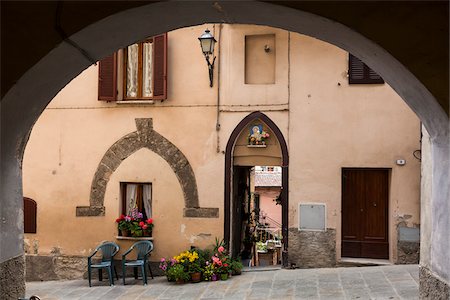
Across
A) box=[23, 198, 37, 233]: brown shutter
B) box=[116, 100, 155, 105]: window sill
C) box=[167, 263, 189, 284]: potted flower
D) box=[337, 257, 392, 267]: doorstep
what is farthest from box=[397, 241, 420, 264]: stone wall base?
box=[23, 198, 37, 233]: brown shutter

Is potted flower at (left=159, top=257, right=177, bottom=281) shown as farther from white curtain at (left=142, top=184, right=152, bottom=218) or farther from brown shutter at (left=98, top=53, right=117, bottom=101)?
brown shutter at (left=98, top=53, right=117, bottom=101)

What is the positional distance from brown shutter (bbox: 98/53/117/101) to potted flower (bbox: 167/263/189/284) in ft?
13.3

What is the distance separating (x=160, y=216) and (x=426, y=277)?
25.9 ft

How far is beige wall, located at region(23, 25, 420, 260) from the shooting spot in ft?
32.2

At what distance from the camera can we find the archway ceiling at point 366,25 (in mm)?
2246

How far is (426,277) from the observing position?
3.27 meters

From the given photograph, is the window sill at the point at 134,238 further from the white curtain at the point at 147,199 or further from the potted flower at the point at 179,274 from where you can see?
the potted flower at the point at 179,274

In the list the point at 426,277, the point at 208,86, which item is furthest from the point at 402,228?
the point at 426,277

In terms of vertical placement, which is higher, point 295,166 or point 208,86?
point 208,86

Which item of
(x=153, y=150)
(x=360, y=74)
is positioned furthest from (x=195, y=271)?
(x=360, y=74)

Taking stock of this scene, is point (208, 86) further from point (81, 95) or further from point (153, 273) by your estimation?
point (153, 273)

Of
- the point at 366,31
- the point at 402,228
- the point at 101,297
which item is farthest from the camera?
the point at 402,228

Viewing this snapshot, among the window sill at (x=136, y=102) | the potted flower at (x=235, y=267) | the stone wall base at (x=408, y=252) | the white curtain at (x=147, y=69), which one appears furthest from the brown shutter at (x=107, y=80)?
the stone wall base at (x=408, y=252)

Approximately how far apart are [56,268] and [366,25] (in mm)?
10345
